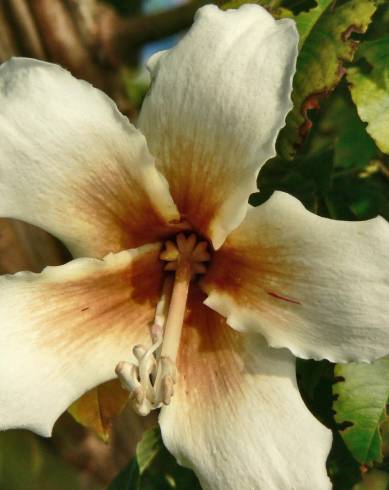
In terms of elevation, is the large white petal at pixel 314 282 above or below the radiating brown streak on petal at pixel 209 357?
above

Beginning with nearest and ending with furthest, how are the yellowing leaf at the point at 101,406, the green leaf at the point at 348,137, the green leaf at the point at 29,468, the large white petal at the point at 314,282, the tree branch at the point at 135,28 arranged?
the large white petal at the point at 314,282, the yellowing leaf at the point at 101,406, the green leaf at the point at 348,137, the tree branch at the point at 135,28, the green leaf at the point at 29,468

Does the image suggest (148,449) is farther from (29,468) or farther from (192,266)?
(29,468)

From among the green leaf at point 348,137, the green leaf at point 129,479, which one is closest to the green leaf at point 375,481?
the green leaf at point 129,479

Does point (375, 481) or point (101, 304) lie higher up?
point (101, 304)

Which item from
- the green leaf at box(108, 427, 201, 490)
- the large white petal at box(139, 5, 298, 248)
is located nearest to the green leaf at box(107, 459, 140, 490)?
the green leaf at box(108, 427, 201, 490)

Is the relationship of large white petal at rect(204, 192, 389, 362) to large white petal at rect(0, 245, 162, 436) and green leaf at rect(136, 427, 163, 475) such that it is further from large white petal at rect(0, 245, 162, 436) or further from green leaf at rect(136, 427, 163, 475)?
green leaf at rect(136, 427, 163, 475)

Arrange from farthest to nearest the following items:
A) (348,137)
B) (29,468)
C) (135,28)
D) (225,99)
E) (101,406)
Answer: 1. (29,468)
2. (135,28)
3. (348,137)
4. (101,406)
5. (225,99)

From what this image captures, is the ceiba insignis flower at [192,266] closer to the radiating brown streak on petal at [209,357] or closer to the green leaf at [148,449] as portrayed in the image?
the radiating brown streak on petal at [209,357]

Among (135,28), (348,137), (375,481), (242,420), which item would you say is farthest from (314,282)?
(135,28)
